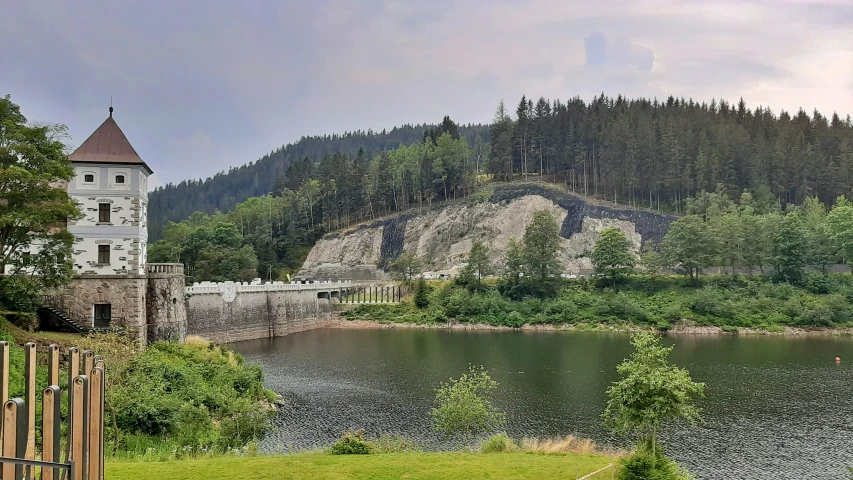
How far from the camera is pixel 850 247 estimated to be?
71.5 meters

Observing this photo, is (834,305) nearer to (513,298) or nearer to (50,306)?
(513,298)

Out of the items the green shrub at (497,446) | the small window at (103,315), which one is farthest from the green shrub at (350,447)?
the small window at (103,315)

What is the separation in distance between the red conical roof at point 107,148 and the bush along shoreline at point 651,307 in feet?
137

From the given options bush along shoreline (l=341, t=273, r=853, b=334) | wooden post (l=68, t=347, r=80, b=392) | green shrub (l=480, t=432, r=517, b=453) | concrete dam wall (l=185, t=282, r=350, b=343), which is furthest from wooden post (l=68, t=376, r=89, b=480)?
bush along shoreline (l=341, t=273, r=853, b=334)

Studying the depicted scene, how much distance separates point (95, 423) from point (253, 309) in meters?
54.1

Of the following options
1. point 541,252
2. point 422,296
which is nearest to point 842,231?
point 541,252

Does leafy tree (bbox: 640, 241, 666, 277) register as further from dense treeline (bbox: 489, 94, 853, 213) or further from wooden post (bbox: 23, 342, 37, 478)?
wooden post (bbox: 23, 342, 37, 478)

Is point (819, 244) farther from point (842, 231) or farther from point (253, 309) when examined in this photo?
point (253, 309)

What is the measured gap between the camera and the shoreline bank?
2404 inches

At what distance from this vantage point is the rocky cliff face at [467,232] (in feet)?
299

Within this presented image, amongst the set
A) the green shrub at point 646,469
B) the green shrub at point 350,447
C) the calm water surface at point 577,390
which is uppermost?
the green shrub at point 646,469

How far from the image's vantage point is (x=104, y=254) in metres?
34.7

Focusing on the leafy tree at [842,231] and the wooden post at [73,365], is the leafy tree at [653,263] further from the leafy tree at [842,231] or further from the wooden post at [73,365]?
the wooden post at [73,365]

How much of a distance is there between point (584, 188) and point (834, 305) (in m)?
45.9
